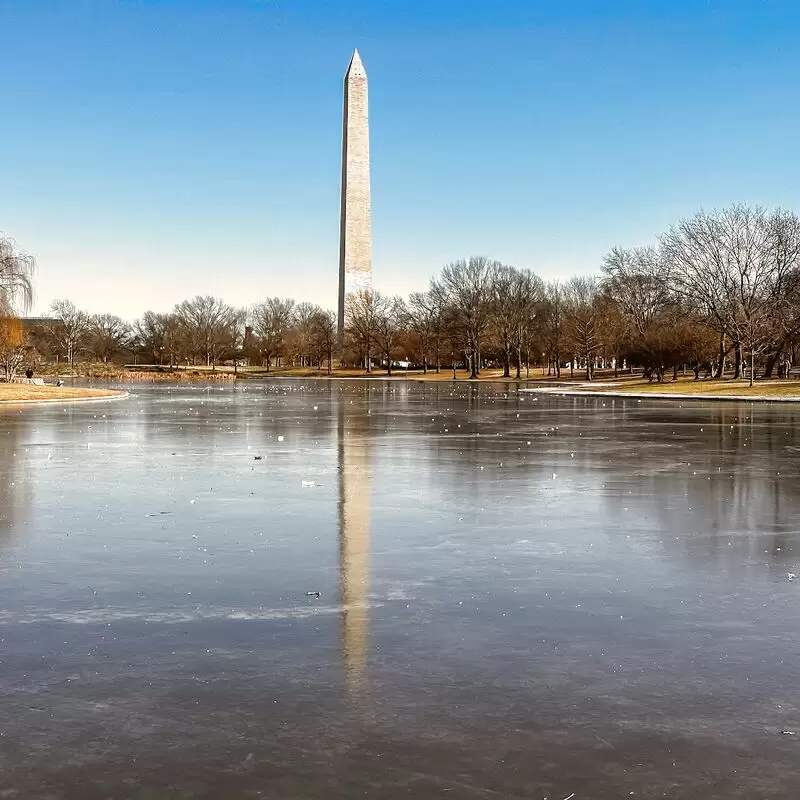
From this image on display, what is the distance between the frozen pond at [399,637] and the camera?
446cm

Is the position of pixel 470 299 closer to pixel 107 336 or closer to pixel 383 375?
pixel 383 375

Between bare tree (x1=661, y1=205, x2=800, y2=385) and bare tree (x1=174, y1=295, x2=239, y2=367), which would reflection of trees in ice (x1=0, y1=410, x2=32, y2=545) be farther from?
bare tree (x1=174, y1=295, x2=239, y2=367)

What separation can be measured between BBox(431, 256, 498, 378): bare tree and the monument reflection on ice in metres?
82.6

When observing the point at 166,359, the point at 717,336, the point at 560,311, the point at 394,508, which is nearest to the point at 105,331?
the point at 166,359

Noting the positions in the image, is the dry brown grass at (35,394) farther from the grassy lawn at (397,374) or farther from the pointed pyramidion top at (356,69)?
the grassy lawn at (397,374)

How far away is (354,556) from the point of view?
30.2ft

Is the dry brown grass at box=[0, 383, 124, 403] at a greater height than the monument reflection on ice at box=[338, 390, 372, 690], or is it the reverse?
Answer: the dry brown grass at box=[0, 383, 124, 403]

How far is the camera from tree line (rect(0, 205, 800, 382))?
234ft

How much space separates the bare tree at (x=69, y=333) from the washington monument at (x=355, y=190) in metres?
55.9

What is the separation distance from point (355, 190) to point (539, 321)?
3236cm

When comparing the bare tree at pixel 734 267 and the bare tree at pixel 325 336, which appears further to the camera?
the bare tree at pixel 325 336

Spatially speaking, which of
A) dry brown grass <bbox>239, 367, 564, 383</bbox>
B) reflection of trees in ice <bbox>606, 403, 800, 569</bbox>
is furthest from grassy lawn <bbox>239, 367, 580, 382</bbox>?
reflection of trees in ice <bbox>606, 403, 800, 569</bbox>

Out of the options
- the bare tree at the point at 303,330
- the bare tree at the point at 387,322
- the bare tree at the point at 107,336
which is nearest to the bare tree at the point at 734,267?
the bare tree at the point at 387,322

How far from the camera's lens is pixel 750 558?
927 centimetres
